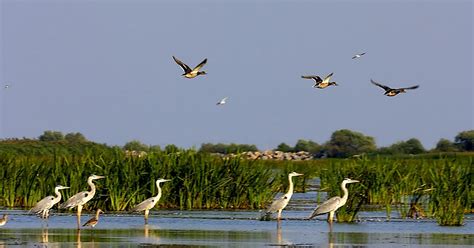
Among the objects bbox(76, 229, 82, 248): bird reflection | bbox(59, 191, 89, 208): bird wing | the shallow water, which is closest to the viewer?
bbox(76, 229, 82, 248): bird reflection

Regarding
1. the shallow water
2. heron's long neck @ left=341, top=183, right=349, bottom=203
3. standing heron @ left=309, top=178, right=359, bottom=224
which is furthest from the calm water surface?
heron's long neck @ left=341, top=183, right=349, bottom=203

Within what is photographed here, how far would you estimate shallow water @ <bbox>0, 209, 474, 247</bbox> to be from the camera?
899 inches

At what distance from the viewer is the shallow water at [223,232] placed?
2284cm

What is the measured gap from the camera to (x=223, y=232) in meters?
25.5

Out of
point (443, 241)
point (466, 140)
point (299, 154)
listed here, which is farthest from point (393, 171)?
point (299, 154)

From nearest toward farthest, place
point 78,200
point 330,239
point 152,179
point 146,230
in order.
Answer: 1. point 330,239
2. point 146,230
3. point 78,200
4. point 152,179

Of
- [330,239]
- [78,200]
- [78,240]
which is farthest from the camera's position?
[78,200]

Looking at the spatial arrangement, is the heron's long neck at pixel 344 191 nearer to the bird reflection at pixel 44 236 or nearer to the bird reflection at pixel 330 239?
the bird reflection at pixel 330 239

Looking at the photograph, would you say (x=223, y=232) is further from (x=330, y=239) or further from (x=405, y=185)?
(x=405, y=185)

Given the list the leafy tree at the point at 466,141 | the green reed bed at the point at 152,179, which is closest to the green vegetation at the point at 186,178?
the green reed bed at the point at 152,179

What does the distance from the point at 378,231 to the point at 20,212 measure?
9.59 metres

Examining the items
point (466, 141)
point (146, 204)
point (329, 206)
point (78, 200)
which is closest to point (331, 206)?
point (329, 206)

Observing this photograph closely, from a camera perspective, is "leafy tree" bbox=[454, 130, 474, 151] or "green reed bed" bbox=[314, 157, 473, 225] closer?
"green reed bed" bbox=[314, 157, 473, 225]

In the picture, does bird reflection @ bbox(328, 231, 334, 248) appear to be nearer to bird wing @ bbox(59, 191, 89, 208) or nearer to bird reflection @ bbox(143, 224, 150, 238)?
bird reflection @ bbox(143, 224, 150, 238)
